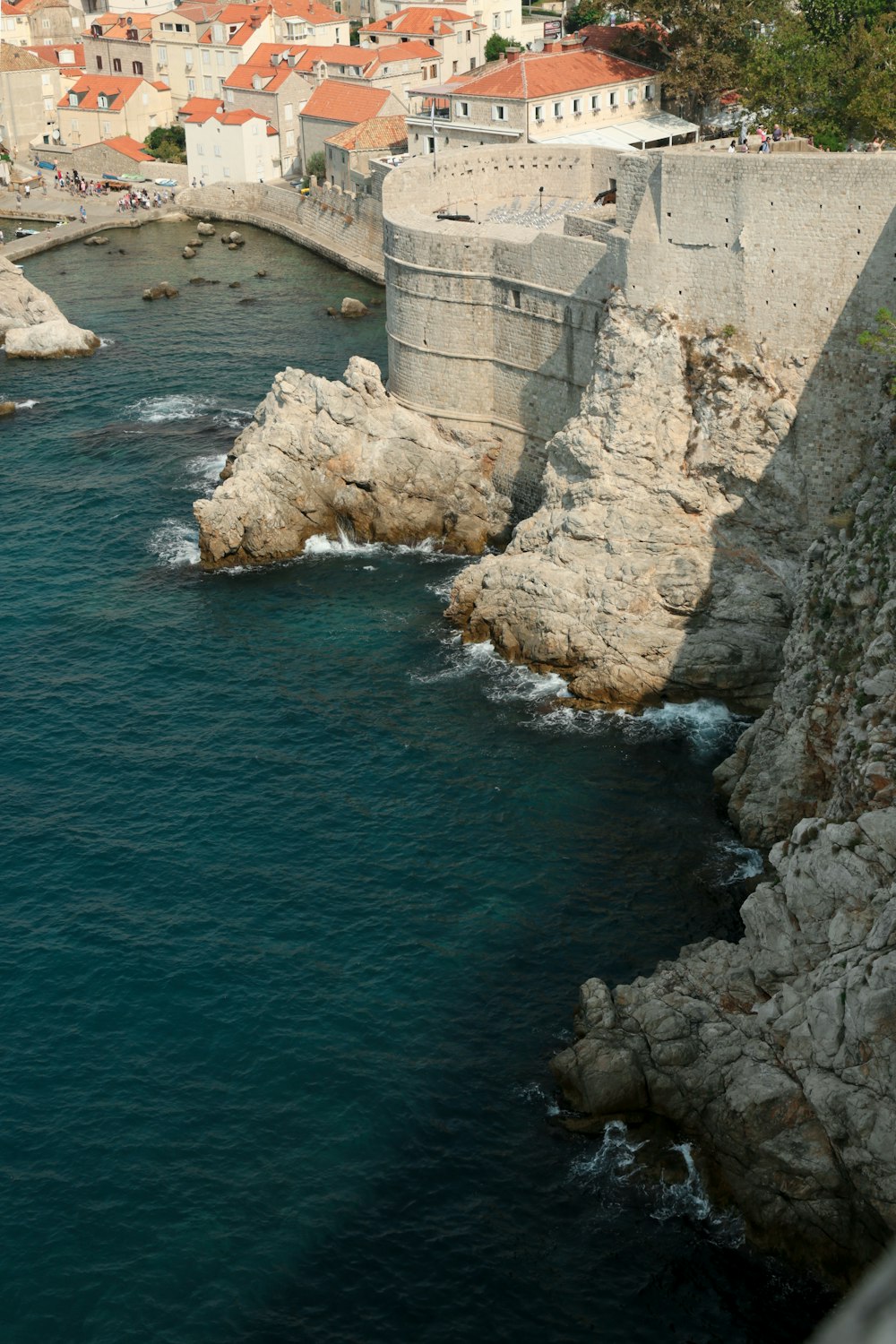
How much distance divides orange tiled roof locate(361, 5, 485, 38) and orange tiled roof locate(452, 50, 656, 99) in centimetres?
2860

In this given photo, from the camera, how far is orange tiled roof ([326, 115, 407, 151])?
3720 inches

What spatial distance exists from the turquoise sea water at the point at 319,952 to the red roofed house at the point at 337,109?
49.5 metres

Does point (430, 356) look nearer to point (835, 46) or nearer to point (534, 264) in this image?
point (534, 264)

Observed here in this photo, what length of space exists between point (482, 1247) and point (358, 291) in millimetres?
68723

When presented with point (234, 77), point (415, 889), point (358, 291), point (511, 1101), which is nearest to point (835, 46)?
point (358, 291)

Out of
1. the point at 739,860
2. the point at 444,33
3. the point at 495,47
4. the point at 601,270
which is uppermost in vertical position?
the point at 444,33

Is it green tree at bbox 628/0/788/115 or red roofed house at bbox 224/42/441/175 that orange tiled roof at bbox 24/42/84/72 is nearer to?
red roofed house at bbox 224/42/441/175

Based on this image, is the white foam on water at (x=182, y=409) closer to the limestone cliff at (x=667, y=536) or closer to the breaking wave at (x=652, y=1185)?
the limestone cliff at (x=667, y=536)

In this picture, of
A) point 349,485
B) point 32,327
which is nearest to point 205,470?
point 349,485

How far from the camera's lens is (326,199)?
96.9 m

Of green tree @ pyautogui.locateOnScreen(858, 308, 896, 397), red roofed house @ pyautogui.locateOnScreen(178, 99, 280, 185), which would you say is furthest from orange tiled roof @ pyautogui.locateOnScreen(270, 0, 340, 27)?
green tree @ pyautogui.locateOnScreen(858, 308, 896, 397)

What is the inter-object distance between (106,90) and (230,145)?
1859cm

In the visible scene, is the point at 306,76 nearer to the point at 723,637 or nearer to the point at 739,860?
the point at 723,637

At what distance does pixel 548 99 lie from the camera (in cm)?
7969
